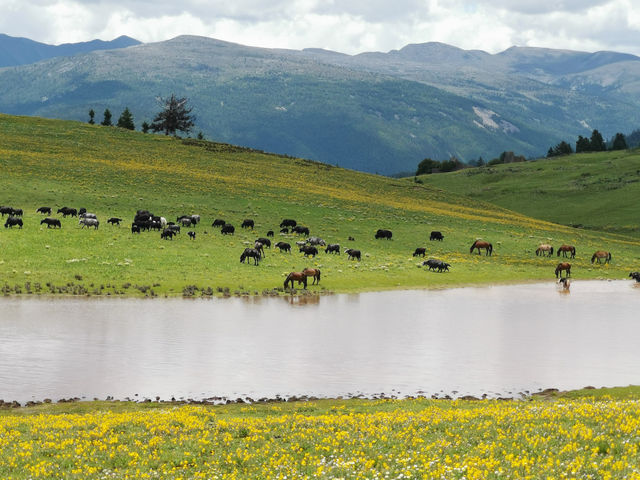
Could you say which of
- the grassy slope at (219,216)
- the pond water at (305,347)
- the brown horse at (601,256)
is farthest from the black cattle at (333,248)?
the brown horse at (601,256)

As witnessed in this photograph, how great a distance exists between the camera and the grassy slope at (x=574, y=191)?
461ft

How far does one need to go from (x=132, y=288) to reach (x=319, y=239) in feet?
84.7

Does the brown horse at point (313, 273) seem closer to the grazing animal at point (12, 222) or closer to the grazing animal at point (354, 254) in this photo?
the grazing animal at point (354, 254)

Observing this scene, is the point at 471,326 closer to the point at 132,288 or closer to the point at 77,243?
the point at 132,288

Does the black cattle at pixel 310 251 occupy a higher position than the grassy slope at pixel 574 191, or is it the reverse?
the grassy slope at pixel 574 191

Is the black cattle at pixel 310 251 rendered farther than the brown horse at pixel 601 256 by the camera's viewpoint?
No

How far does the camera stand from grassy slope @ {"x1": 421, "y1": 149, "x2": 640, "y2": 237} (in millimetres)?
140513

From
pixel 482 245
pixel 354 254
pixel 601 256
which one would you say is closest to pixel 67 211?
pixel 354 254

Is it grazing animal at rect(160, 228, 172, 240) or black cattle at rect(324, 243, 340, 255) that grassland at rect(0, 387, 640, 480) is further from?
black cattle at rect(324, 243, 340, 255)

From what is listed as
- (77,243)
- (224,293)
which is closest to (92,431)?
(224,293)

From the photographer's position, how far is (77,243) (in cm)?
6359

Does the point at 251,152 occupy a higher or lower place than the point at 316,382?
higher

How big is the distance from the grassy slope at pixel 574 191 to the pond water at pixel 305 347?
90.7 meters

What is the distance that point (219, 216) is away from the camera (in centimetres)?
8431
